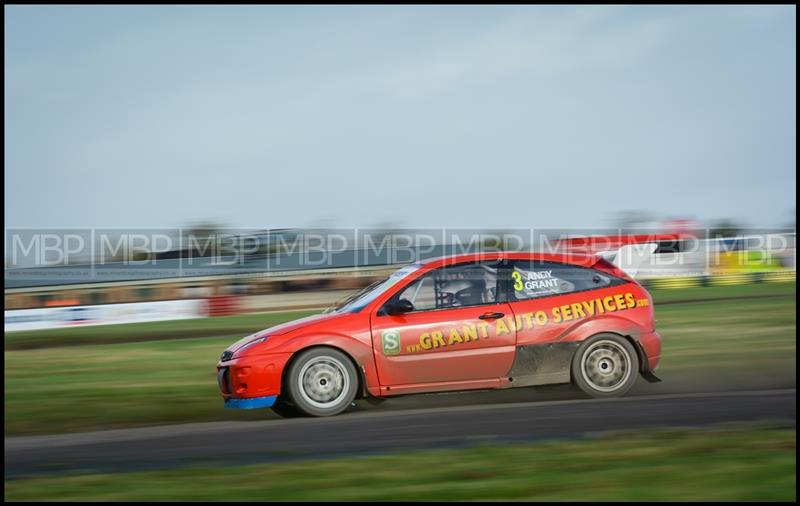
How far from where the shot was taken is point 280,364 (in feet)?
25.2

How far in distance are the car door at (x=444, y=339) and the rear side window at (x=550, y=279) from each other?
26cm

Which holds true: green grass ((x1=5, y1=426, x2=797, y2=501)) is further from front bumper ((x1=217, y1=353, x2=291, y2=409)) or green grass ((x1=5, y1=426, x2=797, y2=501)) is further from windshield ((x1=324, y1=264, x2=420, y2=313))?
windshield ((x1=324, y1=264, x2=420, y2=313))

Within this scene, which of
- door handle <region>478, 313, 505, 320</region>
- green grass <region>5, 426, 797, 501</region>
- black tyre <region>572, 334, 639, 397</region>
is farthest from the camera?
black tyre <region>572, 334, 639, 397</region>

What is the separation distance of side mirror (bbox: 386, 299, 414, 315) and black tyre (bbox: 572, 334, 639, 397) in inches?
64.5

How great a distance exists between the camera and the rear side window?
826cm

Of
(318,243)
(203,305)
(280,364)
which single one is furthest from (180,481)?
(318,243)

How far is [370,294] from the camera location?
838 centimetres

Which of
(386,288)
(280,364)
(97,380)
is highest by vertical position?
(386,288)

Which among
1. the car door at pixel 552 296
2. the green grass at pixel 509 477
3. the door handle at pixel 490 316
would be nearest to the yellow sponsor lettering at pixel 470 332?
the door handle at pixel 490 316

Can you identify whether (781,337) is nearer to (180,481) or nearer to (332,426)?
(332,426)

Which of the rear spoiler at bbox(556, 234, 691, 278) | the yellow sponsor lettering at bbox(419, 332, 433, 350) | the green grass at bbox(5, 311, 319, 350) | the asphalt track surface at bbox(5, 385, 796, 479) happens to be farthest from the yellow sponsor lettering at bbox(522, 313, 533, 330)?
the rear spoiler at bbox(556, 234, 691, 278)

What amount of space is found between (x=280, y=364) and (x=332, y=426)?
89 centimetres

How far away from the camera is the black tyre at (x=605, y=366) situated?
816cm

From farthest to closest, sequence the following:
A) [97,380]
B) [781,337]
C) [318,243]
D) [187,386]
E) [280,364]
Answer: [318,243]
[781,337]
[97,380]
[187,386]
[280,364]
